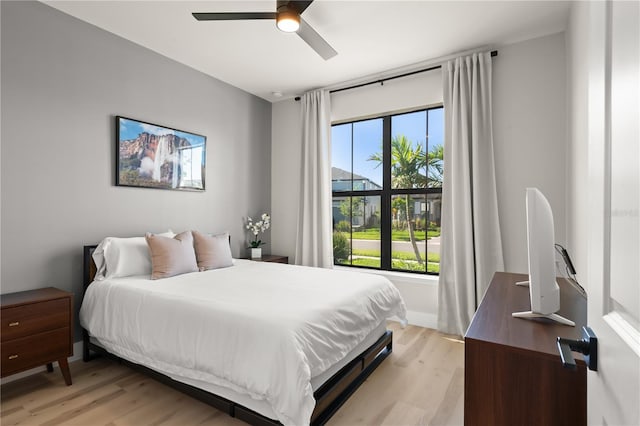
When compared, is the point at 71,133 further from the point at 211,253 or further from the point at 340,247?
the point at 340,247

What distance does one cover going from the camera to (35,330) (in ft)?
7.10

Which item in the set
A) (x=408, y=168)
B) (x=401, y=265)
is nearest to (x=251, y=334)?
(x=401, y=265)

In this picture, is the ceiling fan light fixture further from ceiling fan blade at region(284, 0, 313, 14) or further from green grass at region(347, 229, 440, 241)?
green grass at region(347, 229, 440, 241)

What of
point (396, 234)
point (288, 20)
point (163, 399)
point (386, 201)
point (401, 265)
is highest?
point (288, 20)

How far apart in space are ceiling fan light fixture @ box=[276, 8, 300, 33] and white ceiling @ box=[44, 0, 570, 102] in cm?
50

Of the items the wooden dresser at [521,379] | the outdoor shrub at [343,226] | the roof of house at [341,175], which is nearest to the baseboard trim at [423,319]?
the outdoor shrub at [343,226]

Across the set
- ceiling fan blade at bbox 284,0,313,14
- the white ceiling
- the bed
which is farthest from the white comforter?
the white ceiling

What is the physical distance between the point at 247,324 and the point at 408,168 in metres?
2.82

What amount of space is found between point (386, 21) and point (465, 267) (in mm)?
2359

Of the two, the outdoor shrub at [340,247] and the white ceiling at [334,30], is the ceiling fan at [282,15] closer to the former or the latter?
the white ceiling at [334,30]

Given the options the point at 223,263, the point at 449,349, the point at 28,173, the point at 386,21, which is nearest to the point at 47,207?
the point at 28,173

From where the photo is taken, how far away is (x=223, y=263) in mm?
3254

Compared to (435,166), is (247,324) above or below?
below

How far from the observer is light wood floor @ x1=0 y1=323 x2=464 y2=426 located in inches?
76.7
